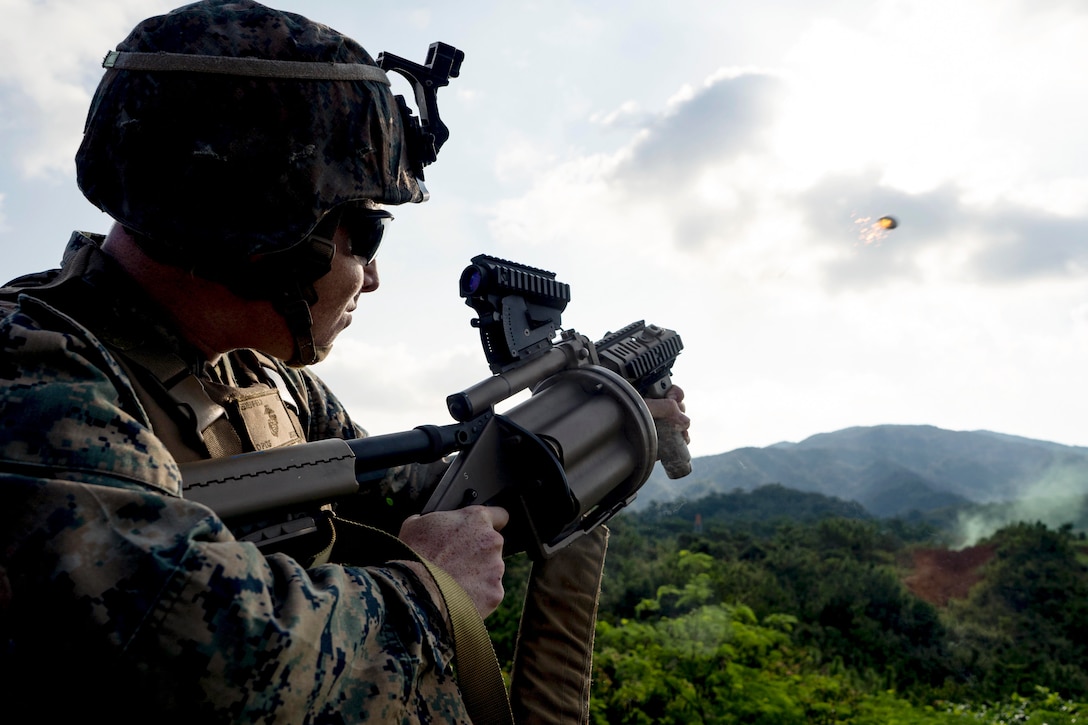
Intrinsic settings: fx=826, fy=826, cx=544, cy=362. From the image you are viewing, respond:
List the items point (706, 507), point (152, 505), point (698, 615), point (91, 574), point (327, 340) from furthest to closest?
point (706, 507) < point (698, 615) < point (327, 340) < point (152, 505) < point (91, 574)

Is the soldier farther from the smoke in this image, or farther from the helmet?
the smoke

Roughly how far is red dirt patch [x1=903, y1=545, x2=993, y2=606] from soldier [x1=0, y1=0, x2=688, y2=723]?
1849 cm

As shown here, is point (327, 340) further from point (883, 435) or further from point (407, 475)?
point (883, 435)

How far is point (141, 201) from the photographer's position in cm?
204

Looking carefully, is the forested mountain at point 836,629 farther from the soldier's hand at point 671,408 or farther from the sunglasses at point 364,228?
the sunglasses at point 364,228

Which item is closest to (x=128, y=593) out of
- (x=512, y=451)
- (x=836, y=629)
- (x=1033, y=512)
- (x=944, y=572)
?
(x=512, y=451)

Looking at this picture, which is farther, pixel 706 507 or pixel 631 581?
pixel 706 507

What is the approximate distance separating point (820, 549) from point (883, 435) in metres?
69.8

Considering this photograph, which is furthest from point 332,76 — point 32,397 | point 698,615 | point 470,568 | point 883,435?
point 883,435

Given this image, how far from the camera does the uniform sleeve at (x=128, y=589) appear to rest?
1.34 meters

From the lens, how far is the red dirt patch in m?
18.9

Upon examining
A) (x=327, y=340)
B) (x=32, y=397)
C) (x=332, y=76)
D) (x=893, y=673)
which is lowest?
(x=893, y=673)

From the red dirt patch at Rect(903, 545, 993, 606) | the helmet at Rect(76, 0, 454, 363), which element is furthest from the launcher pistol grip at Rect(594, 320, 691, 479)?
the red dirt patch at Rect(903, 545, 993, 606)

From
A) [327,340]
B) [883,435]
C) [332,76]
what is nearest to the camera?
[332,76]
